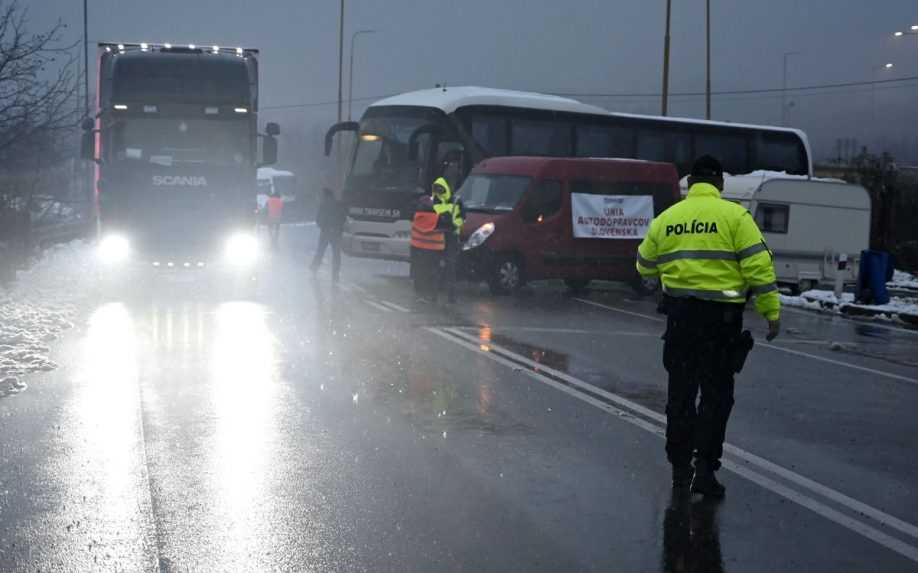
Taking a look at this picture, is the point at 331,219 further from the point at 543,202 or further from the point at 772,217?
the point at 772,217

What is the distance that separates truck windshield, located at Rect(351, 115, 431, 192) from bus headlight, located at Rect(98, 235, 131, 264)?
5974 millimetres

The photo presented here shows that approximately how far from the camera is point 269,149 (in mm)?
21594

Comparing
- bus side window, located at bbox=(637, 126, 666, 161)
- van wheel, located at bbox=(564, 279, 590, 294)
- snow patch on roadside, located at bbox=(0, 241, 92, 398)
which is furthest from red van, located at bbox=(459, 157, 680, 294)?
bus side window, located at bbox=(637, 126, 666, 161)

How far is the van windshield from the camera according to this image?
21.9m

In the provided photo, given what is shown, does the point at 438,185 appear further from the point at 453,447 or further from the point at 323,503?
the point at 323,503

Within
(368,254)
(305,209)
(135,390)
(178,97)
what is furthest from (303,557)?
(305,209)

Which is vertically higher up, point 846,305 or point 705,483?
point 705,483

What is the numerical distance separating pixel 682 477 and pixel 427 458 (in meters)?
1.57

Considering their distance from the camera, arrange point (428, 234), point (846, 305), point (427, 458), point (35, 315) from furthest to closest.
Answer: point (846, 305)
point (428, 234)
point (35, 315)
point (427, 458)

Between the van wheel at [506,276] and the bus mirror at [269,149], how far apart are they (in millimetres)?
4074

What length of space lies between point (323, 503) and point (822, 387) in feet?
21.3

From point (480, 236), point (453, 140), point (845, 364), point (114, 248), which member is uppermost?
point (453, 140)

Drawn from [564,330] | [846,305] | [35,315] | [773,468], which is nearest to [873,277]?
[846,305]

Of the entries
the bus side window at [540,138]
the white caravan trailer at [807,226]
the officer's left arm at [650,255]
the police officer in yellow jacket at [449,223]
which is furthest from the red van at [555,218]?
the officer's left arm at [650,255]
